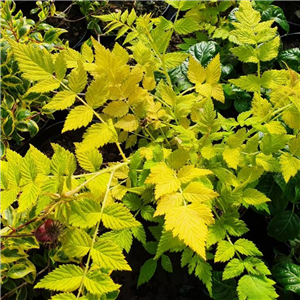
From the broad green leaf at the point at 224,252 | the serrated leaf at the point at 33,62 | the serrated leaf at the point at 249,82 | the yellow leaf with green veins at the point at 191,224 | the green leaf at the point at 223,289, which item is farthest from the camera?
the green leaf at the point at 223,289

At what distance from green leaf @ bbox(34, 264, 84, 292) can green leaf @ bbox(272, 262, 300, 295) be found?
677 mm

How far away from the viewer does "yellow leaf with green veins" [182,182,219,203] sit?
2.23 feet

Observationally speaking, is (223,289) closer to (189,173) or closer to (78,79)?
(189,173)

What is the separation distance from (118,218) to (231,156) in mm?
323

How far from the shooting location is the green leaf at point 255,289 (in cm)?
77

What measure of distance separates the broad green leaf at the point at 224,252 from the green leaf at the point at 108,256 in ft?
0.91

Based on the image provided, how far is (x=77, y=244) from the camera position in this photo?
2.25 feet

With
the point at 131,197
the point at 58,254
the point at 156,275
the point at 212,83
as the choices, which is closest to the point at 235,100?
the point at 212,83

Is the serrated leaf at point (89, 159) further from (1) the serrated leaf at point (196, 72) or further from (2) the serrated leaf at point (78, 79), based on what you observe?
(1) the serrated leaf at point (196, 72)

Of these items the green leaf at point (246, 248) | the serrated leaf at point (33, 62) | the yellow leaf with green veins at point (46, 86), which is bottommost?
the green leaf at point (246, 248)

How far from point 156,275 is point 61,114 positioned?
778 millimetres

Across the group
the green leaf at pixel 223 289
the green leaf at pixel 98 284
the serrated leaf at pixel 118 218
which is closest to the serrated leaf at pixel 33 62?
the serrated leaf at pixel 118 218

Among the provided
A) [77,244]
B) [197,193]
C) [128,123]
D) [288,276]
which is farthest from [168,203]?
[288,276]

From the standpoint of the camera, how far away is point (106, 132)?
30.6 inches
